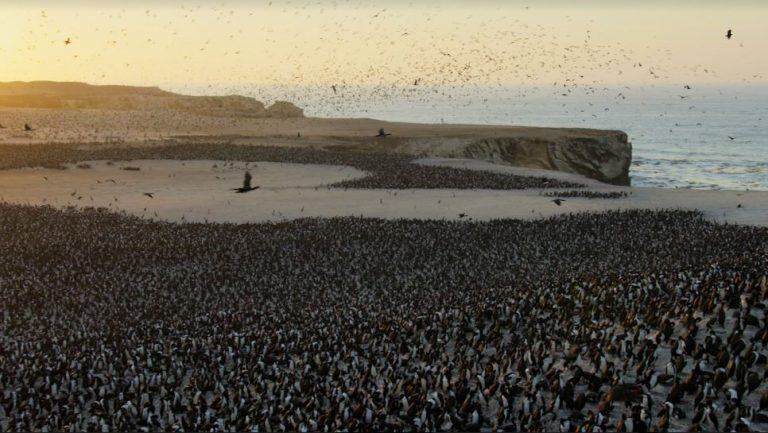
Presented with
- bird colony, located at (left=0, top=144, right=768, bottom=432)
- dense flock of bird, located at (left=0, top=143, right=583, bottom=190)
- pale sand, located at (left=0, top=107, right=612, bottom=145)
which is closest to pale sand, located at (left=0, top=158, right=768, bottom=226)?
dense flock of bird, located at (left=0, top=143, right=583, bottom=190)

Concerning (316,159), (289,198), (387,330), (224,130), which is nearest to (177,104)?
(224,130)

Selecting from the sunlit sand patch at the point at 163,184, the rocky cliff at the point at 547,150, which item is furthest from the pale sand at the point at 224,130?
the sunlit sand patch at the point at 163,184

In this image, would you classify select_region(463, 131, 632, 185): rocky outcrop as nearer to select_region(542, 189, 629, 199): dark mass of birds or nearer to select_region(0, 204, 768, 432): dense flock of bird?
select_region(542, 189, 629, 199): dark mass of birds

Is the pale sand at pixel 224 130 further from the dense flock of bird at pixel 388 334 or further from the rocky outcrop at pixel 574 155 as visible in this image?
the dense flock of bird at pixel 388 334

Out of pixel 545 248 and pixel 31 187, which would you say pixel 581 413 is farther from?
pixel 31 187

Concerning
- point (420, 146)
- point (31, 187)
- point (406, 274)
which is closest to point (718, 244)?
point (406, 274)

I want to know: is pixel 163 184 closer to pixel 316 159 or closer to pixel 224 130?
pixel 316 159
